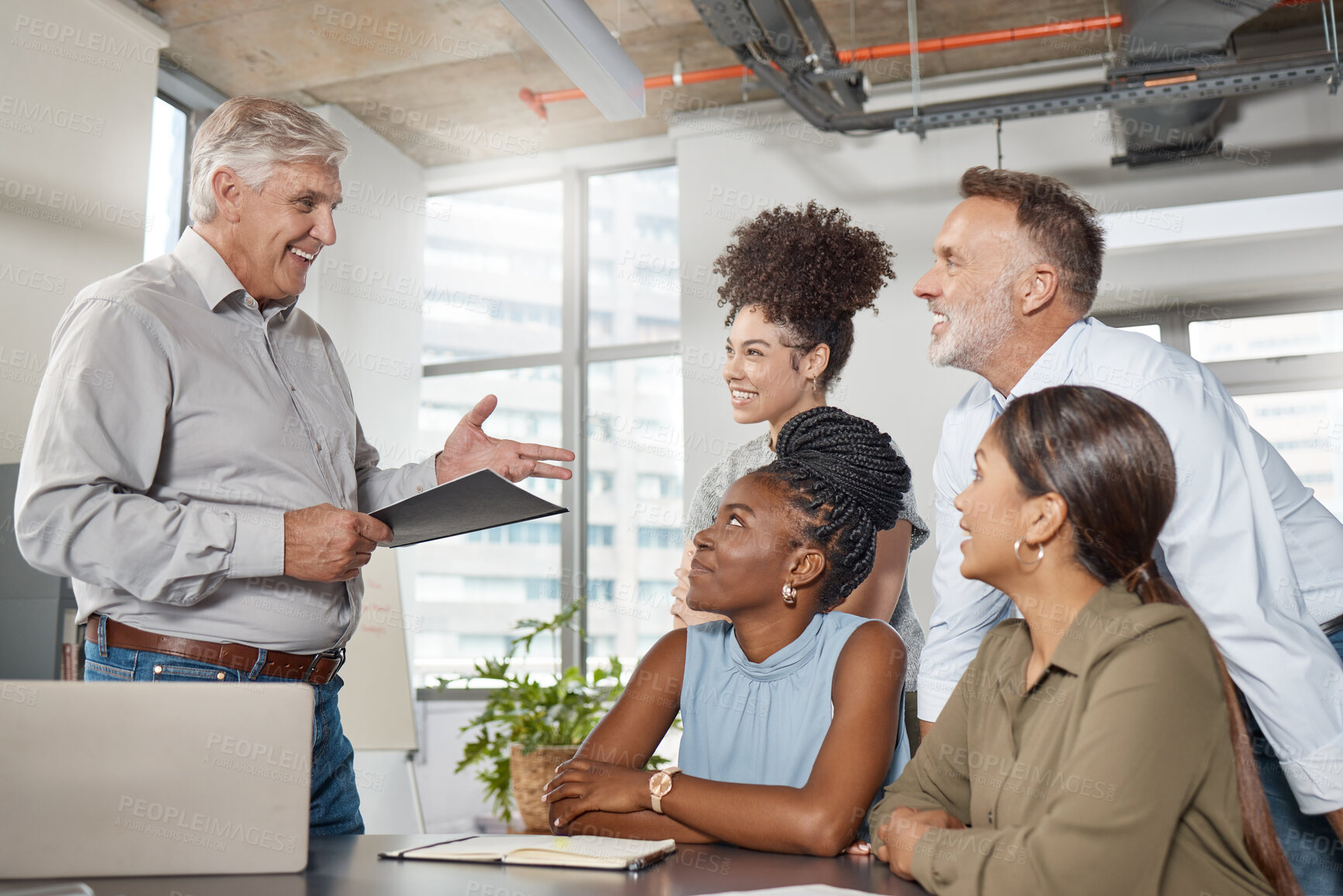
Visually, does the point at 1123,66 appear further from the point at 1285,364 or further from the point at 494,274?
the point at 494,274

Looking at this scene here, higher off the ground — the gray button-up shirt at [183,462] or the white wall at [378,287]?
the white wall at [378,287]

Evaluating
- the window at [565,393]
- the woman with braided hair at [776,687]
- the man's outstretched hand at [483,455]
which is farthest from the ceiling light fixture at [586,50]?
the window at [565,393]

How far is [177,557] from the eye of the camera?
143 cm

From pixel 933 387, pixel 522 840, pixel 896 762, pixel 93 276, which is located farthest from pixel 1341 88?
pixel 93 276

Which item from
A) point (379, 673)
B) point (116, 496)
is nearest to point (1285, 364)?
point (379, 673)

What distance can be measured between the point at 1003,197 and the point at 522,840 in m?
1.38

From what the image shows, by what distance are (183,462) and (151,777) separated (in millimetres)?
598

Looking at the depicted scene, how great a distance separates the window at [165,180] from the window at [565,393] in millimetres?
1493

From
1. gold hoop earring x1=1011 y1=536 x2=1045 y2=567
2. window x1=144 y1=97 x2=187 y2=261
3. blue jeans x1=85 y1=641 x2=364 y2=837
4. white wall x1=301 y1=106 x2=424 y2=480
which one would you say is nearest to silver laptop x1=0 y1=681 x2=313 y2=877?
blue jeans x1=85 y1=641 x2=364 y2=837

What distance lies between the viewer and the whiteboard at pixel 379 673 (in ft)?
14.9

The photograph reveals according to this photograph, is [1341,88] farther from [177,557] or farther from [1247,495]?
[177,557]

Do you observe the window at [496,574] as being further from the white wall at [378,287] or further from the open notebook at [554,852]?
the open notebook at [554,852]

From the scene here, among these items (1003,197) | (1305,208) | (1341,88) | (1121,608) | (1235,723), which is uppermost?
(1341,88)

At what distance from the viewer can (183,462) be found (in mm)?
1573
